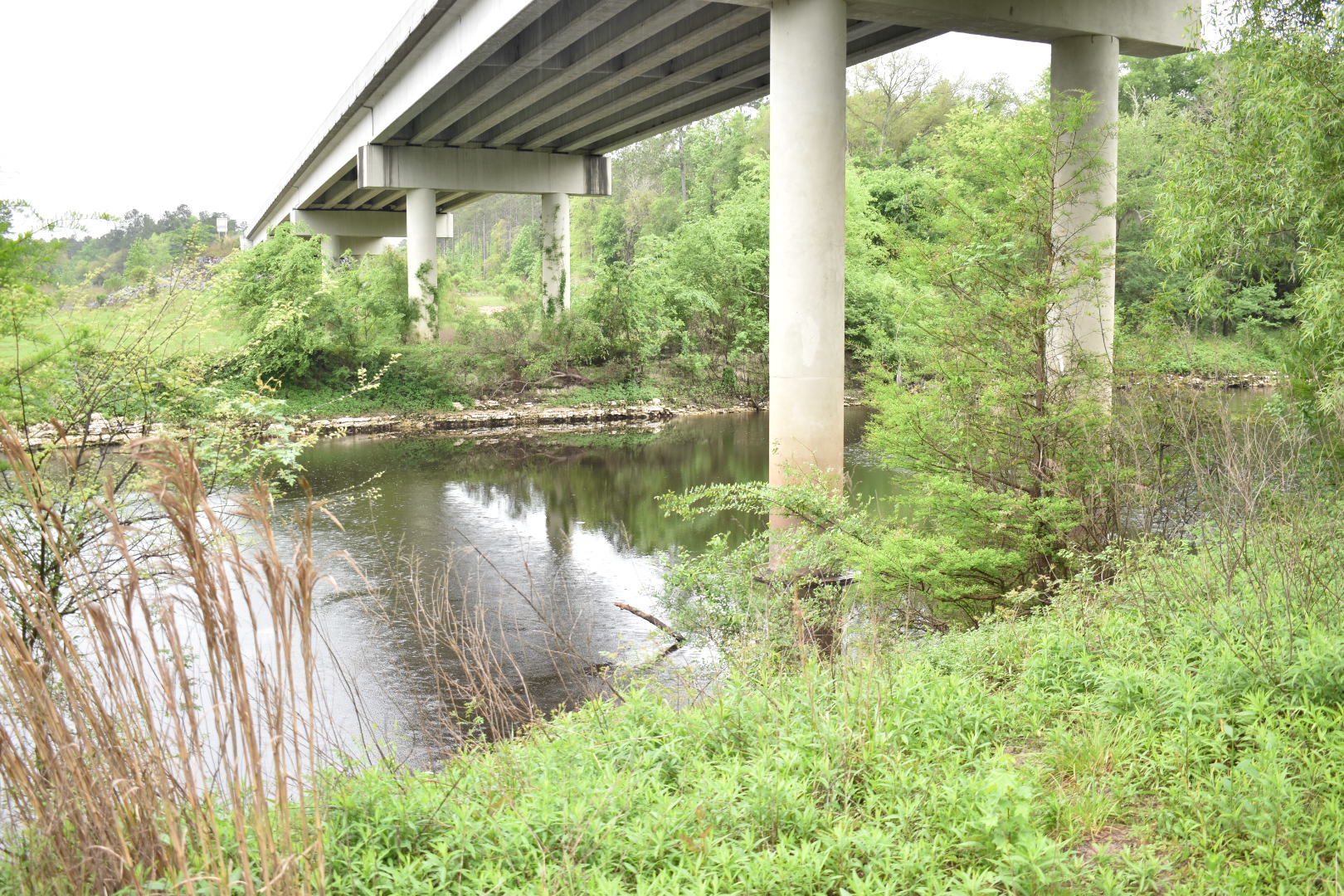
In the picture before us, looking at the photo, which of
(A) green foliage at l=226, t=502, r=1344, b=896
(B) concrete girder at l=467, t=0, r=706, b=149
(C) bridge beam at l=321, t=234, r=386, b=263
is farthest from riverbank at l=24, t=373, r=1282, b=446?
(C) bridge beam at l=321, t=234, r=386, b=263

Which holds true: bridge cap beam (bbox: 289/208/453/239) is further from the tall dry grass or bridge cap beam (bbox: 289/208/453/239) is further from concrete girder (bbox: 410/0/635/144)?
the tall dry grass

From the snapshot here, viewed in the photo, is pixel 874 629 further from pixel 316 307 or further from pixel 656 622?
pixel 316 307

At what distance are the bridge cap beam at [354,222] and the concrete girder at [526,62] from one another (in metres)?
22.1

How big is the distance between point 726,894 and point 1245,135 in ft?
28.8

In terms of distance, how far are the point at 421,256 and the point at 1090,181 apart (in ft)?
71.8

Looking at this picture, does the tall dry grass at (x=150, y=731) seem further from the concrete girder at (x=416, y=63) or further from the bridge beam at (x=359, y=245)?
the bridge beam at (x=359, y=245)

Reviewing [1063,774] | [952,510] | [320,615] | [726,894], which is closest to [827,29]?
[952,510]

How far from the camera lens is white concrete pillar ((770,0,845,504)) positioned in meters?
Answer: 10.7

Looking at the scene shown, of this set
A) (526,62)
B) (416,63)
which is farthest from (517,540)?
(416,63)

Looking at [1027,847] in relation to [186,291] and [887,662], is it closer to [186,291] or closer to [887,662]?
[887,662]

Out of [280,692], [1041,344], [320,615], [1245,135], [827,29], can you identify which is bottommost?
[320,615]

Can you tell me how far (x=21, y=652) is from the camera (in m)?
2.53

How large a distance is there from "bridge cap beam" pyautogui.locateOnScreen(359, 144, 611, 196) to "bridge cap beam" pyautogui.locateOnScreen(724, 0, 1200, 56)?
17.6 m

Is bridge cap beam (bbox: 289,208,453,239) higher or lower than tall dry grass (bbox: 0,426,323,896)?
higher
